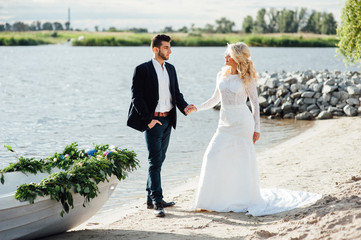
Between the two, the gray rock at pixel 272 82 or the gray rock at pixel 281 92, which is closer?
the gray rock at pixel 281 92

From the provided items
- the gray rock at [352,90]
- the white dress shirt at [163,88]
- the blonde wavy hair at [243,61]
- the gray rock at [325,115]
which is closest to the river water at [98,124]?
the gray rock at [325,115]

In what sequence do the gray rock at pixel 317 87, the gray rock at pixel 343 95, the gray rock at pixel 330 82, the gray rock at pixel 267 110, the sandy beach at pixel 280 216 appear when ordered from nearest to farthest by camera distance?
the sandy beach at pixel 280 216, the gray rock at pixel 343 95, the gray rock at pixel 330 82, the gray rock at pixel 317 87, the gray rock at pixel 267 110

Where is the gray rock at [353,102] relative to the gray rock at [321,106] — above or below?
above

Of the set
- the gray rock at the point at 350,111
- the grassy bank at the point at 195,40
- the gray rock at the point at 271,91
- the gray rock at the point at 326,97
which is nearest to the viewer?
the gray rock at the point at 350,111

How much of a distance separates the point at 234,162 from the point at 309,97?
11052mm

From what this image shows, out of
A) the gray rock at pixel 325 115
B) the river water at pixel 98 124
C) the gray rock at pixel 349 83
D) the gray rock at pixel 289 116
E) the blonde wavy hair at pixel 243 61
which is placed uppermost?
the blonde wavy hair at pixel 243 61

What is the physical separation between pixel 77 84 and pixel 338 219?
28.3 meters

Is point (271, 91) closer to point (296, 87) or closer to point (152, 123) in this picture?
point (296, 87)

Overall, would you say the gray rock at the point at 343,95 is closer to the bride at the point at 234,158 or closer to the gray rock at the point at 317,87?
the gray rock at the point at 317,87

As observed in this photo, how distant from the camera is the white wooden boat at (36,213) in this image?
15.7 feet

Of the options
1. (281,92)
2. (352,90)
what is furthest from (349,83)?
(281,92)

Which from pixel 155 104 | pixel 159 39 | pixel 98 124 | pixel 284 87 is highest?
pixel 159 39

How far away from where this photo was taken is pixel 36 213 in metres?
4.98

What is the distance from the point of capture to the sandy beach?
14.8ft
